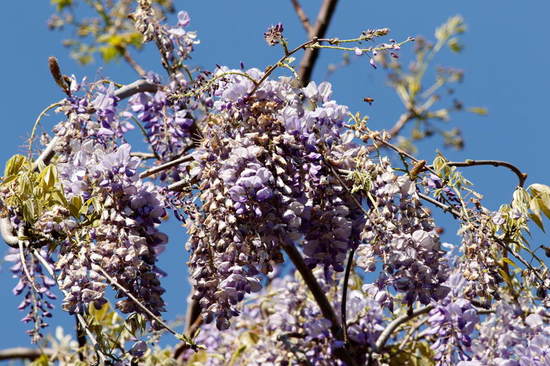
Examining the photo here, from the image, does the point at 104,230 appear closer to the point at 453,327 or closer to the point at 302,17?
the point at 453,327

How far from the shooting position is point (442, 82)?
5258 millimetres

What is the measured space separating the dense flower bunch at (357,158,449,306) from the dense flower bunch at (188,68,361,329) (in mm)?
86

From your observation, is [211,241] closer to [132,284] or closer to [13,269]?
[132,284]

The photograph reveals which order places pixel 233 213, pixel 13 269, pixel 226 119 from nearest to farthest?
pixel 233 213
pixel 226 119
pixel 13 269

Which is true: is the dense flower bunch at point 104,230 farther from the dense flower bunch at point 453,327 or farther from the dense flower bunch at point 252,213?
the dense flower bunch at point 453,327

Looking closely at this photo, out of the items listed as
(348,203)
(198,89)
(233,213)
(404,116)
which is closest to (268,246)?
(233,213)

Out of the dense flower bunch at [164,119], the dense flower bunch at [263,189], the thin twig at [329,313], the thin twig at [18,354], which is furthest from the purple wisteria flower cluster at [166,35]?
the thin twig at [18,354]

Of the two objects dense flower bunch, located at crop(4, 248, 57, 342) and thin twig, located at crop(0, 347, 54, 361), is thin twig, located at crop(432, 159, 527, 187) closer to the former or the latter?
dense flower bunch, located at crop(4, 248, 57, 342)

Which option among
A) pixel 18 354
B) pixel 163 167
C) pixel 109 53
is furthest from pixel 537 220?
pixel 109 53

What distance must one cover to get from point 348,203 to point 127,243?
0.47 meters

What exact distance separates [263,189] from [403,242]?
0.94ft

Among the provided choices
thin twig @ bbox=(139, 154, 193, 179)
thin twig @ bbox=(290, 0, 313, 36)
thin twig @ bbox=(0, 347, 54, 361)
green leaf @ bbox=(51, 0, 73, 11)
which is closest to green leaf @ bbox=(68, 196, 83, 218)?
thin twig @ bbox=(139, 154, 193, 179)

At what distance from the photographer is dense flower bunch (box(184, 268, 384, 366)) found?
234cm

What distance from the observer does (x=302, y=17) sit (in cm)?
409
